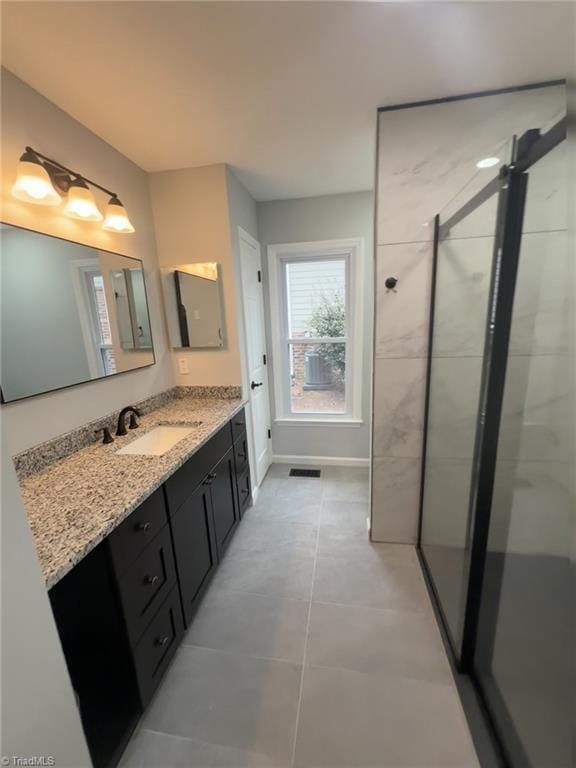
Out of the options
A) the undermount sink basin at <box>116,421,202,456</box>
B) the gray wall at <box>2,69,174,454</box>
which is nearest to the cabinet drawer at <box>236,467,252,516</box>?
the undermount sink basin at <box>116,421,202,456</box>

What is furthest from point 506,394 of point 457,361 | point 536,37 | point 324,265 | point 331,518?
point 324,265

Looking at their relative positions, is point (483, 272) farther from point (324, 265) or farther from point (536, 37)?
point (324, 265)

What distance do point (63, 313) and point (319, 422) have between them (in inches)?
90.9

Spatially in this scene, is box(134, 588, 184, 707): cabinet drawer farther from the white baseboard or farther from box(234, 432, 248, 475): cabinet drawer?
the white baseboard

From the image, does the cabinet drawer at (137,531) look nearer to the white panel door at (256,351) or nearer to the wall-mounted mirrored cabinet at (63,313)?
the wall-mounted mirrored cabinet at (63,313)

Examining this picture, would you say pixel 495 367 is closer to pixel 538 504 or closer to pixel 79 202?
pixel 538 504

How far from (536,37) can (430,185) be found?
58cm

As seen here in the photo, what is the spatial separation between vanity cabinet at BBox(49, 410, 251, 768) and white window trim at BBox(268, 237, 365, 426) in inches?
67.1

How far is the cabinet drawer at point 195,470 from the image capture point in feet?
4.65

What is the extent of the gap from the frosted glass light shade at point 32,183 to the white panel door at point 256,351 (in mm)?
1281

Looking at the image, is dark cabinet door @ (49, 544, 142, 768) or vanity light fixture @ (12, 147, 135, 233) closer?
dark cabinet door @ (49, 544, 142, 768)

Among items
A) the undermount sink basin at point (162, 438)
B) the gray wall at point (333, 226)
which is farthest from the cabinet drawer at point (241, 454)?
the gray wall at point (333, 226)

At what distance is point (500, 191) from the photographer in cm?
106

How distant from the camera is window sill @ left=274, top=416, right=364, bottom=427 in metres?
3.10
